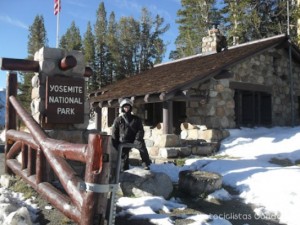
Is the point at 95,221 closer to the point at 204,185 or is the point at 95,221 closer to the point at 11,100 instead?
the point at 204,185

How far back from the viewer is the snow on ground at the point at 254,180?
15.4 feet

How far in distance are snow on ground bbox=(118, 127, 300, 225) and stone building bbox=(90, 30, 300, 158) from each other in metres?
1.28

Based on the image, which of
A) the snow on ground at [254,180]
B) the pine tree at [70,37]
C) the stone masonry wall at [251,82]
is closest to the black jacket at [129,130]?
the snow on ground at [254,180]

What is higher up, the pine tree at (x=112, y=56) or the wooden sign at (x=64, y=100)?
the pine tree at (x=112, y=56)

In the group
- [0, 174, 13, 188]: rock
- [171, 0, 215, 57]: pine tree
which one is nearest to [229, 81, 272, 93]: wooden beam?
[0, 174, 13, 188]: rock

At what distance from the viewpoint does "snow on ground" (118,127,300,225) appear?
5.27 m

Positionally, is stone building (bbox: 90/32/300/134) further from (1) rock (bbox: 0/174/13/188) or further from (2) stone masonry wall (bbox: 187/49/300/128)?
(1) rock (bbox: 0/174/13/188)

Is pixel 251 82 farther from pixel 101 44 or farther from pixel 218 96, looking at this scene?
pixel 101 44

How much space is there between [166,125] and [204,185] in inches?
195

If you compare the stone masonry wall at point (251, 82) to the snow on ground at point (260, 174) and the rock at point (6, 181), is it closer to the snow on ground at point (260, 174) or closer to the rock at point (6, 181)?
the snow on ground at point (260, 174)

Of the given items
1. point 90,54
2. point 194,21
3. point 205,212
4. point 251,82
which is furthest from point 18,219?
point 90,54

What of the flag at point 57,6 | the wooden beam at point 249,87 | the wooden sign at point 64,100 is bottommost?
the wooden sign at point 64,100

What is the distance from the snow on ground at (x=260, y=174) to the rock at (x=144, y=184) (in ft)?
1.21

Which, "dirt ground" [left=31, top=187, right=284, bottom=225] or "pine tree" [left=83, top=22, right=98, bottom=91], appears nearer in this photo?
"dirt ground" [left=31, top=187, right=284, bottom=225]
